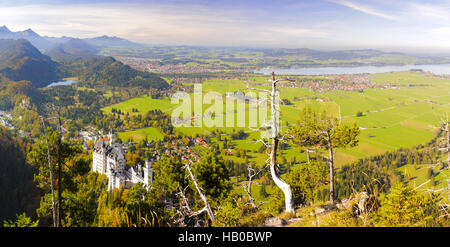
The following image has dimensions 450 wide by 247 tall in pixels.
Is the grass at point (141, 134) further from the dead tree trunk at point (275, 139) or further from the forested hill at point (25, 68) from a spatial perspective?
the forested hill at point (25, 68)

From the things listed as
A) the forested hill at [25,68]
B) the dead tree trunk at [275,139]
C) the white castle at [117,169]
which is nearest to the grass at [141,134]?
the white castle at [117,169]

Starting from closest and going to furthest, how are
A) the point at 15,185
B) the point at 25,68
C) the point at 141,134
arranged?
the point at 15,185 < the point at 141,134 < the point at 25,68

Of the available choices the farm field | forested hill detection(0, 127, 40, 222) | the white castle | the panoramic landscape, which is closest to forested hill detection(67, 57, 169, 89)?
the panoramic landscape

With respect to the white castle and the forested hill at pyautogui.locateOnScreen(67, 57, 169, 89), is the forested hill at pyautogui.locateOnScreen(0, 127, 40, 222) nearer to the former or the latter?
the white castle

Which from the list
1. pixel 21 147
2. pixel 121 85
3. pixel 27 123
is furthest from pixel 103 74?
pixel 21 147

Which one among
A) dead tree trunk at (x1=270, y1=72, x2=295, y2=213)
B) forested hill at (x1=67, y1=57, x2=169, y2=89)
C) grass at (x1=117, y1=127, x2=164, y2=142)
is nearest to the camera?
dead tree trunk at (x1=270, y1=72, x2=295, y2=213)

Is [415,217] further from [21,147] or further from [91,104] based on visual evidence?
[91,104]

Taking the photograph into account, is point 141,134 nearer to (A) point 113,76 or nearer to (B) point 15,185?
(B) point 15,185

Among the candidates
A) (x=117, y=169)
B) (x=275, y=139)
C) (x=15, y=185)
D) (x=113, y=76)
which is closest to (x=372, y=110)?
(x=117, y=169)
